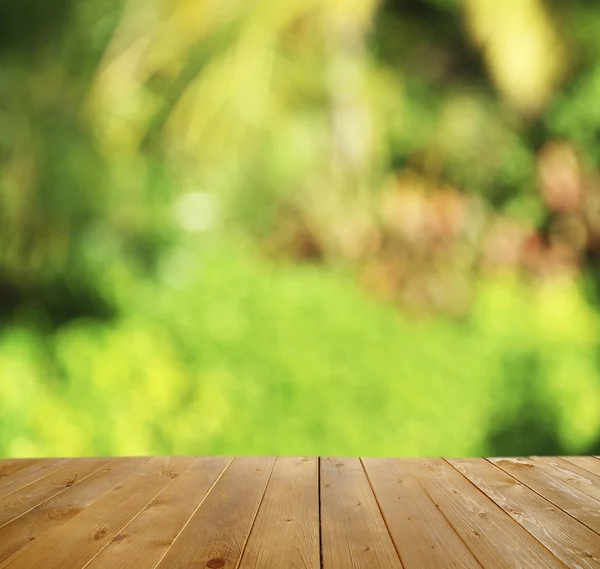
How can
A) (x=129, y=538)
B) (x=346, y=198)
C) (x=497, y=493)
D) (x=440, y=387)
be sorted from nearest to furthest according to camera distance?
1. (x=129, y=538)
2. (x=497, y=493)
3. (x=440, y=387)
4. (x=346, y=198)

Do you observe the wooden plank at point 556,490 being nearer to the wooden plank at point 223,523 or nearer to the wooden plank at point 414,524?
the wooden plank at point 414,524

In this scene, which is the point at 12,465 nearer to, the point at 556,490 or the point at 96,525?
the point at 96,525

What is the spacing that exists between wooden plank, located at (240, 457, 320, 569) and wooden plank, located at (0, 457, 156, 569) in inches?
16.8

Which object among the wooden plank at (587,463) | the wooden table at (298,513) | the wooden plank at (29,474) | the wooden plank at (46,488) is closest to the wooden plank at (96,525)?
the wooden table at (298,513)

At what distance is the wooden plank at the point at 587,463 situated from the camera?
2.18 metres

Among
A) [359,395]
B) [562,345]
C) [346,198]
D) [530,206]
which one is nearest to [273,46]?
[346,198]

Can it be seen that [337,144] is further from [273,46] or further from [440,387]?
[440,387]

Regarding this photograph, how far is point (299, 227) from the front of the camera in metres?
3.96

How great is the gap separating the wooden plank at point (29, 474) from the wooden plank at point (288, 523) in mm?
656

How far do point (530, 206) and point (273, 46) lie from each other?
1.60 m

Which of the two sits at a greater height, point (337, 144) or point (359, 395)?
point (337, 144)

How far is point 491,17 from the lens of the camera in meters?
3.93

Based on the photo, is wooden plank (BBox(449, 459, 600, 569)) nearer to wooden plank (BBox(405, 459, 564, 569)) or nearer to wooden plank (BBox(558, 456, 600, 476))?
wooden plank (BBox(405, 459, 564, 569))

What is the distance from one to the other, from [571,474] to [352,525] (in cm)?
80
